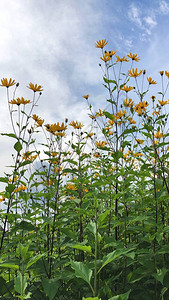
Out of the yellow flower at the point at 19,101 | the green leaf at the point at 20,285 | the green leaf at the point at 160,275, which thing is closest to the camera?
the green leaf at the point at 20,285

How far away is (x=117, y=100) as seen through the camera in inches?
126

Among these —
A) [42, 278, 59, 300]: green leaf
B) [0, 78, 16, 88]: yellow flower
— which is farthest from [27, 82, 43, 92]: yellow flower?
[42, 278, 59, 300]: green leaf

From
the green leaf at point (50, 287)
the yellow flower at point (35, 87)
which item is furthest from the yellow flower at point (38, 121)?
the green leaf at point (50, 287)

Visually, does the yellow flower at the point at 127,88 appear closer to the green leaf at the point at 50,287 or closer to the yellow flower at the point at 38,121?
the yellow flower at the point at 38,121

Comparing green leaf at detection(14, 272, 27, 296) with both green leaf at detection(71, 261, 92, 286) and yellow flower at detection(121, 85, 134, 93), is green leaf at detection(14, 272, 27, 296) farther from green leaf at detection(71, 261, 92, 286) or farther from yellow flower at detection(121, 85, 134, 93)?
yellow flower at detection(121, 85, 134, 93)

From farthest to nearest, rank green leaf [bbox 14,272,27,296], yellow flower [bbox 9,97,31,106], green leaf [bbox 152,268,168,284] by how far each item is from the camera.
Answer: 1. yellow flower [bbox 9,97,31,106]
2. green leaf [bbox 152,268,168,284]
3. green leaf [bbox 14,272,27,296]

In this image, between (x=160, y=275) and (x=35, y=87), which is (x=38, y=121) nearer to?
(x=35, y=87)

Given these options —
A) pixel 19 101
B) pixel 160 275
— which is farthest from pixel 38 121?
pixel 160 275

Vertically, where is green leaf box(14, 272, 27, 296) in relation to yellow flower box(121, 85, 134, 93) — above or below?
below

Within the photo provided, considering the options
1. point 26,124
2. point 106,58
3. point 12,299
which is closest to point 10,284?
point 12,299

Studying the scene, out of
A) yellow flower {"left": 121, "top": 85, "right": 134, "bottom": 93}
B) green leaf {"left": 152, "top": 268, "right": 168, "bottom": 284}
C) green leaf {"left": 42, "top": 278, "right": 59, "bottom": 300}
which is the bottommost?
green leaf {"left": 42, "top": 278, "right": 59, "bottom": 300}

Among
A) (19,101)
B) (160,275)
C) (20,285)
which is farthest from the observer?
(19,101)

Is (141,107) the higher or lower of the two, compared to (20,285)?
higher

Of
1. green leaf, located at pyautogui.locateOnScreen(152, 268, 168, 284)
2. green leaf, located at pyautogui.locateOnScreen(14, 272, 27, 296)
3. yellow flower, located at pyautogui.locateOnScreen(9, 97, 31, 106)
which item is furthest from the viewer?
yellow flower, located at pyautogui.locateOnScreen(9, 97, 31, 106)
